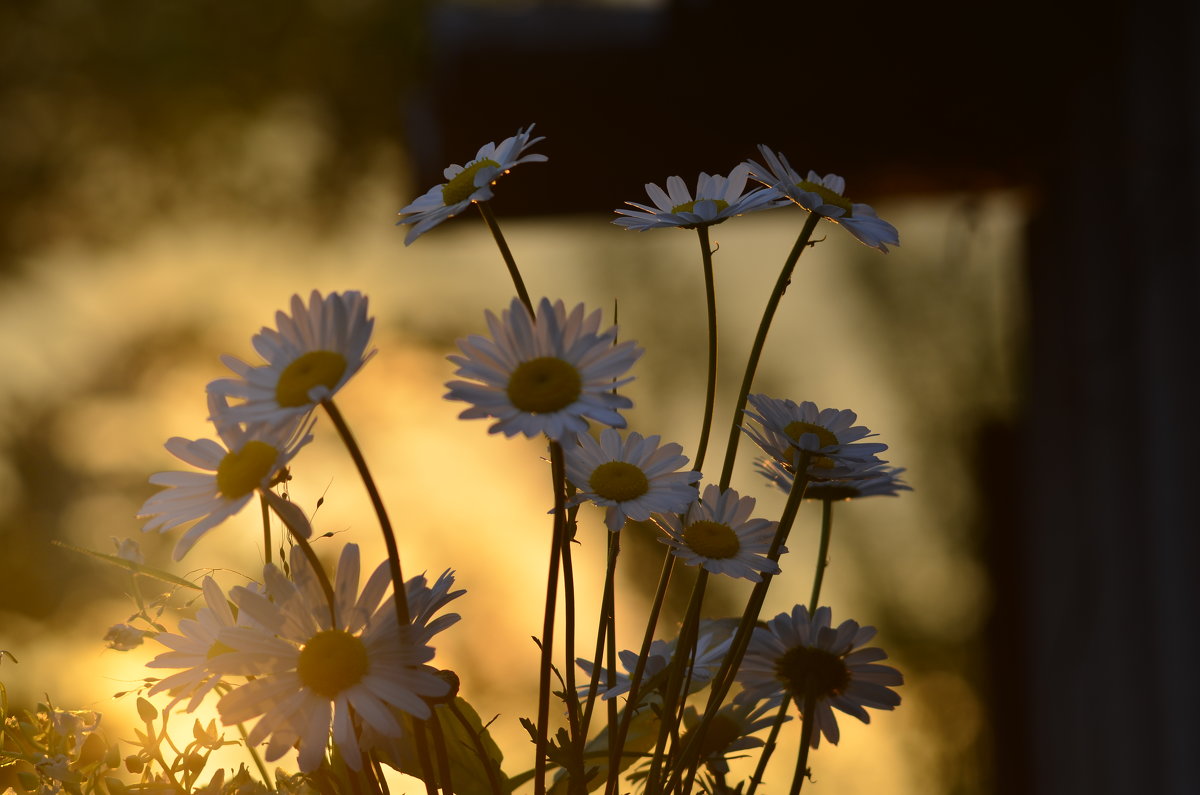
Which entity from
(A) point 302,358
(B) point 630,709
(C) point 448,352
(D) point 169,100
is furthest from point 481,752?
(D) point 169,100

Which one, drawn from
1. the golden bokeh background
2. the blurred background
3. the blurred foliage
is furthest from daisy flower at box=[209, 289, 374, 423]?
the blurred foliage

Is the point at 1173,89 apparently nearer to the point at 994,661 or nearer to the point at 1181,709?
the point at 1181,709

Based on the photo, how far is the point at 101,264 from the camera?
133 inches

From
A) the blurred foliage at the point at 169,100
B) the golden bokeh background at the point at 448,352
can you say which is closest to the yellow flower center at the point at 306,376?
the golden bokeh background at the point at 448,352

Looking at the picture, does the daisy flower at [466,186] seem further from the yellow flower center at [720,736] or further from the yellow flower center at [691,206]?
the yellow flower center at [720,736]

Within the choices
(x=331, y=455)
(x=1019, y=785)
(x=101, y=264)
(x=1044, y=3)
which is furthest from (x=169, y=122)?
(x=1019, y=785)

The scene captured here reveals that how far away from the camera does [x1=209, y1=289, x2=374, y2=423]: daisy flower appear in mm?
321

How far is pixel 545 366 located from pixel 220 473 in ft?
0.37

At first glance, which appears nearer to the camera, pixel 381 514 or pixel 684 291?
pixel 381 514

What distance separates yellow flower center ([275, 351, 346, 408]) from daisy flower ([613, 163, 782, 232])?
13 centimetres

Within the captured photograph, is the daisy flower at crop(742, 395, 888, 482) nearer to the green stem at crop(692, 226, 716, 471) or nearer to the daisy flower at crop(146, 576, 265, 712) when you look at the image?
the green stem at crop(692, 226, 716, 471)

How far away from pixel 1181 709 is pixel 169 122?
3.39 meters

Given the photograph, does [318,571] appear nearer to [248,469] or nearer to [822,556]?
[248,469]

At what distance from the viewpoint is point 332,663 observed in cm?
34
